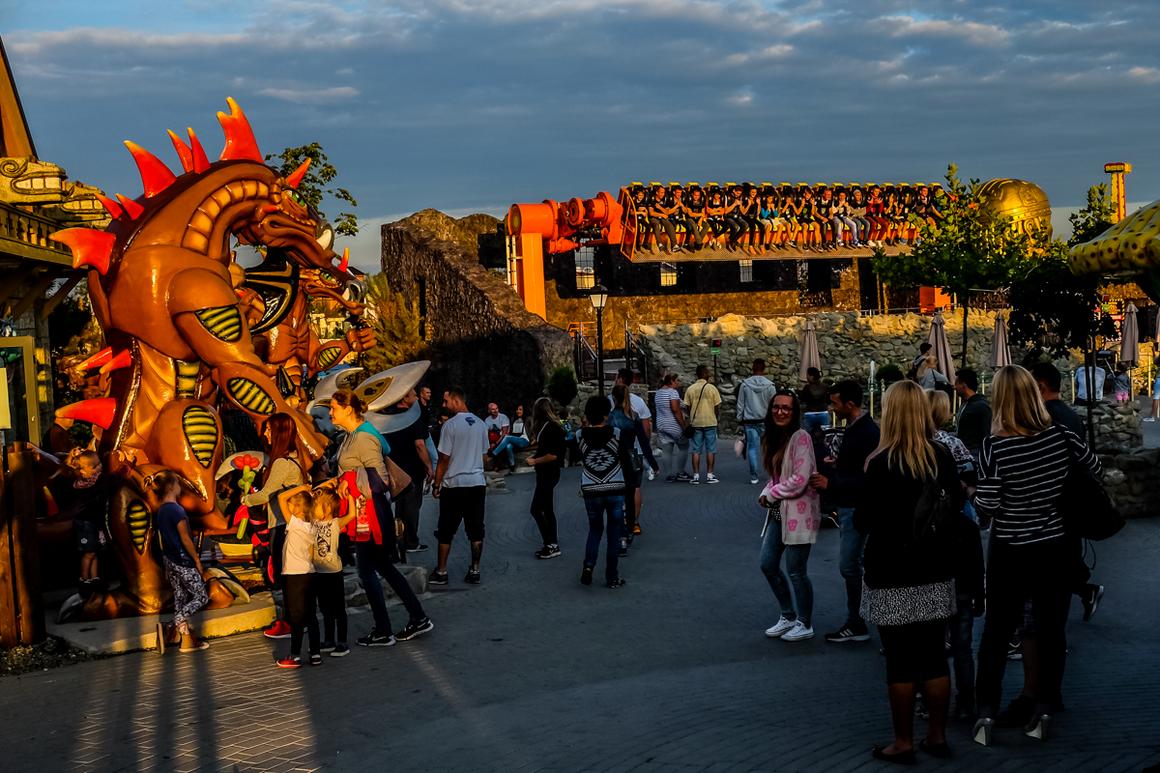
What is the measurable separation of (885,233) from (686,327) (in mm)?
13310

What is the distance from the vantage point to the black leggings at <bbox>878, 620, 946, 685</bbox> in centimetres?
578

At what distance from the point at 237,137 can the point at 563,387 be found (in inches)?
536

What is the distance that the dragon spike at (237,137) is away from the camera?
42.6 feet

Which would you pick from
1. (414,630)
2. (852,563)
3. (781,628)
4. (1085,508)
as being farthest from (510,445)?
(1085,508)

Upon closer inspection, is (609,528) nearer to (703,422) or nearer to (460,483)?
(460,483)

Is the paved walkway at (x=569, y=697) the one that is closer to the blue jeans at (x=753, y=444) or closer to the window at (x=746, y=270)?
the blue jeans at (x=753, y=444)

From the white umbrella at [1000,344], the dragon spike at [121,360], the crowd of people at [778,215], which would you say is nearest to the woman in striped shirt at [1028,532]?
the dragon spike at [121,360]

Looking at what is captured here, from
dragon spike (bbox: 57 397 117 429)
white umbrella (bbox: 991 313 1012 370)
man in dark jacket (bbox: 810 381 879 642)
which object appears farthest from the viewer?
white umbrella (bbox: 991 313 1012 370)

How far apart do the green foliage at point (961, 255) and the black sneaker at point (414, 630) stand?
24714 millimetres

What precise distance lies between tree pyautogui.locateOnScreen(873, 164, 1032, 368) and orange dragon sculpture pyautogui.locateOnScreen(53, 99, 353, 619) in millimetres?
20601

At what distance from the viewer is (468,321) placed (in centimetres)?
3291

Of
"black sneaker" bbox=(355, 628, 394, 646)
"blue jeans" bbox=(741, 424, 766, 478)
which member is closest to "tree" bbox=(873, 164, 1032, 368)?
"blue jeans" bbox=(741, 424, 766, 478)

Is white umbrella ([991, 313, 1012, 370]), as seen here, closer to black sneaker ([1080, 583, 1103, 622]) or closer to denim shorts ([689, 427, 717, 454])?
denim shorts ([689, 427, 717, 454])

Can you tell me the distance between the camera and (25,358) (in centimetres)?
1628
